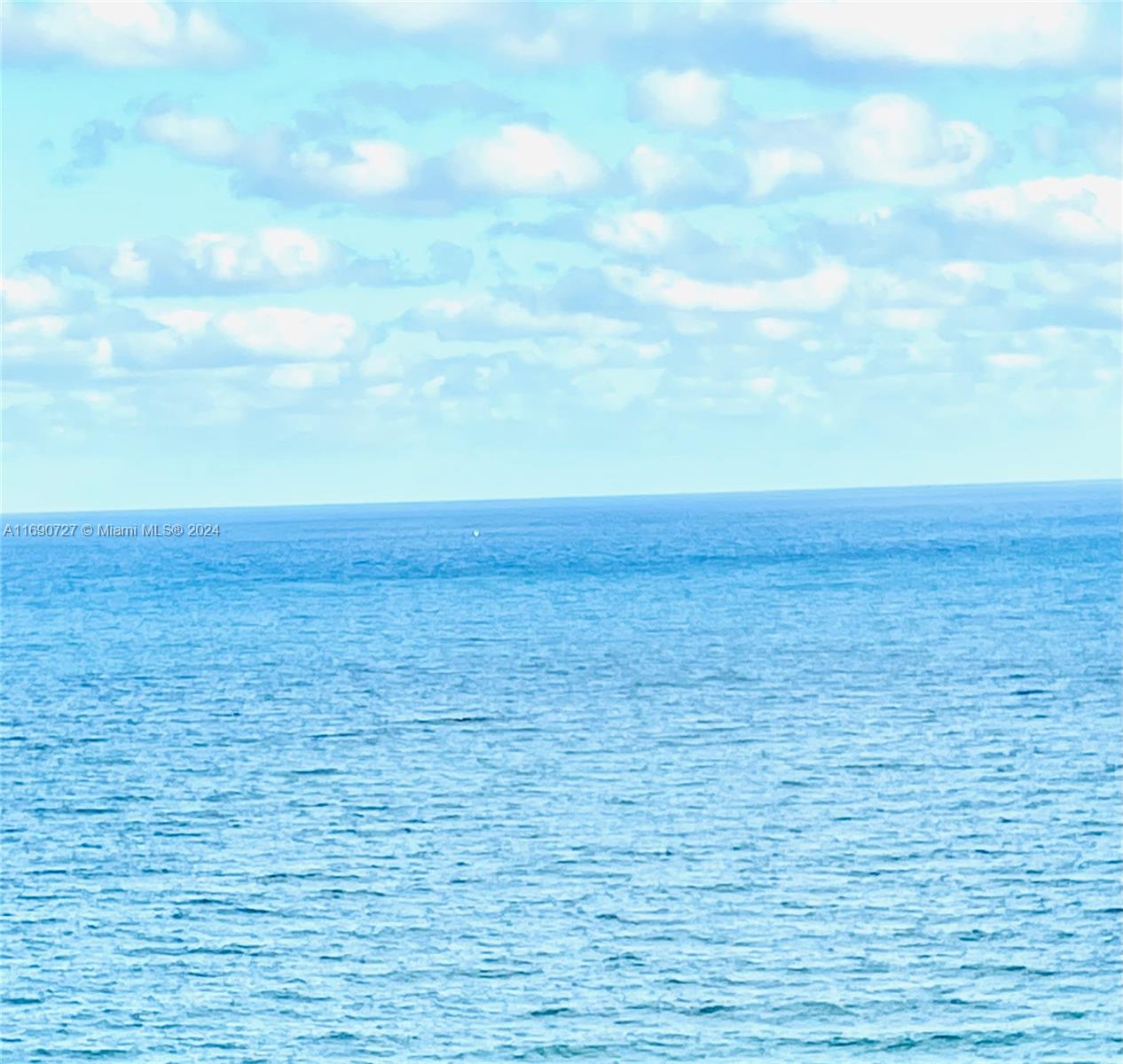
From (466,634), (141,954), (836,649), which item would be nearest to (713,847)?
(141,954)

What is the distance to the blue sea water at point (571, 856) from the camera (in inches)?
1387

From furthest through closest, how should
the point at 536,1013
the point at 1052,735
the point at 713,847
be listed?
1. the point at 1052,735
2. the point at 713,847
3. the point at 536,1013

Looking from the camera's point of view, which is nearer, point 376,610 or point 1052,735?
point 1052,735

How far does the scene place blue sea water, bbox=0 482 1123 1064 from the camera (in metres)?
35.2

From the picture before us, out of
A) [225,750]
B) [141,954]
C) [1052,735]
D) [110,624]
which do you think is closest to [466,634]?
[110,624]

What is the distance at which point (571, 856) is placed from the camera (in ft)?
153

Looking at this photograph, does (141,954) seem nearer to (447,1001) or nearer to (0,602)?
(447,1001)

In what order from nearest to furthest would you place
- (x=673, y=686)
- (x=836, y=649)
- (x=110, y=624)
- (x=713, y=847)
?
(x=713, y=847) < (x=673, y=686) < (x=836, y=649) < (x=110, y=624)

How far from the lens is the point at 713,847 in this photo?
1869 inches

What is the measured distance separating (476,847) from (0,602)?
11919 cm

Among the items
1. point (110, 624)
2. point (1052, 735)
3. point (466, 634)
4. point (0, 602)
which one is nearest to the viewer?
point (1052, 735)

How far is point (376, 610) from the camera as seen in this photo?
5084 inches

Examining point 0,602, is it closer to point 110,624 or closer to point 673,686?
point 110,624

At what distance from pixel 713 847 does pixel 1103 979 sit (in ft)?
44.2
